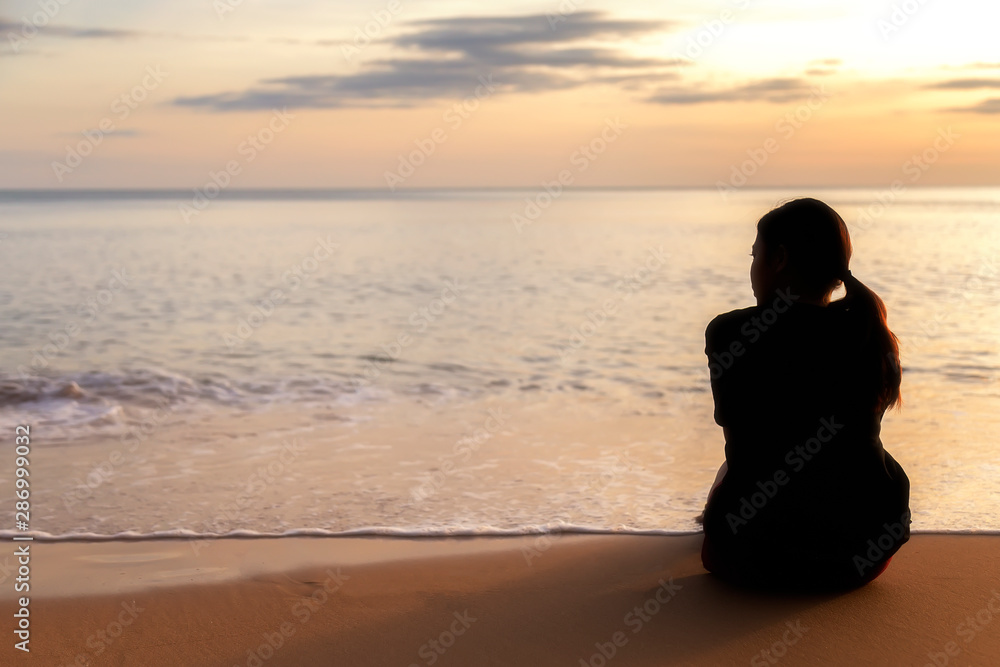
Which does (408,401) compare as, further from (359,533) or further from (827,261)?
(827,261)

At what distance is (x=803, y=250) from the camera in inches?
112

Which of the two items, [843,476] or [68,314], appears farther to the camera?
[68,314]

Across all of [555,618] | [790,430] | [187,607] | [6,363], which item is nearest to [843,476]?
[790,430]

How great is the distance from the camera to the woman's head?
283cm

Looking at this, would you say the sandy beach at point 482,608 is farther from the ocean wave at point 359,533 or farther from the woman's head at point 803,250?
the woman's head at point 803,250

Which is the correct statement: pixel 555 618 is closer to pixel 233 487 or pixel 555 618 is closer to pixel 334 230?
pixel 233 487

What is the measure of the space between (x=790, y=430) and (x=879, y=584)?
83 centimetres

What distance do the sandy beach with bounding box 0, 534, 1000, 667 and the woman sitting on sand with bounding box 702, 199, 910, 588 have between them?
217 millimetres

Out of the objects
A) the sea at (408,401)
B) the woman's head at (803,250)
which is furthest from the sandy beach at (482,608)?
the woman's head at (803,250)

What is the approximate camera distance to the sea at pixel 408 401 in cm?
462

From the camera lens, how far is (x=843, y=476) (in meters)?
3.01

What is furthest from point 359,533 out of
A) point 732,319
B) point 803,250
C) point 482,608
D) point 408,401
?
point 408,401

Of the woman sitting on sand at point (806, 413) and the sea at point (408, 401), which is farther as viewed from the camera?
the sea at point (408, 401)

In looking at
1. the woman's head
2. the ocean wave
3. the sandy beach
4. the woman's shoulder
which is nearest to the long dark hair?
the woman's head
